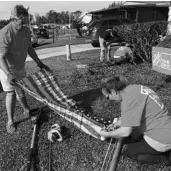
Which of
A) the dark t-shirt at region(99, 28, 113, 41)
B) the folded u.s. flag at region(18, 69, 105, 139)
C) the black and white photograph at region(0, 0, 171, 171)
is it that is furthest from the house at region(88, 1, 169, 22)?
the folded u.s. flag at region(18, 69, 105, 139)

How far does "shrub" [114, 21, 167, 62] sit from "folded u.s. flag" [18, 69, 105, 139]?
4.41 metres

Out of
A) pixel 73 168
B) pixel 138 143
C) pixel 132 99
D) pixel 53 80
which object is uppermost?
pixel 132 99

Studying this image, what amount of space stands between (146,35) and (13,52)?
5096 millimetres

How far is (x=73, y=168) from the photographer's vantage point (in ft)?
9.26

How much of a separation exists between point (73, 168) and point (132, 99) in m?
1.26

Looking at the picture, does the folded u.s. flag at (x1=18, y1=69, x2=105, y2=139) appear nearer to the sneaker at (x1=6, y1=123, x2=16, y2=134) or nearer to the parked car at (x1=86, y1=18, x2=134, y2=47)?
the sneaker at (x1=6, y1=123, x2=16, y2=134)

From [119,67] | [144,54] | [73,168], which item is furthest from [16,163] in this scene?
[144,54]

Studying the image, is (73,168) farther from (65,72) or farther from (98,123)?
(65,72)

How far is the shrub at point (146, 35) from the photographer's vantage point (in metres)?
7.32

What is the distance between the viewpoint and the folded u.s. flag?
3.00 metres

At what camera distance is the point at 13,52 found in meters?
3.39

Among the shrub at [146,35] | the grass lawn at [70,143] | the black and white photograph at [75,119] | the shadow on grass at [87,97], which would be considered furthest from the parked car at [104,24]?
the shadow on grass at [87,97]

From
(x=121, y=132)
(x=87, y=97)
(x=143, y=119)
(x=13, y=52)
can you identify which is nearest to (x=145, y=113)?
(x=143, y=119)

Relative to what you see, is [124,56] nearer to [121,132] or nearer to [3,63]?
[3,63]
